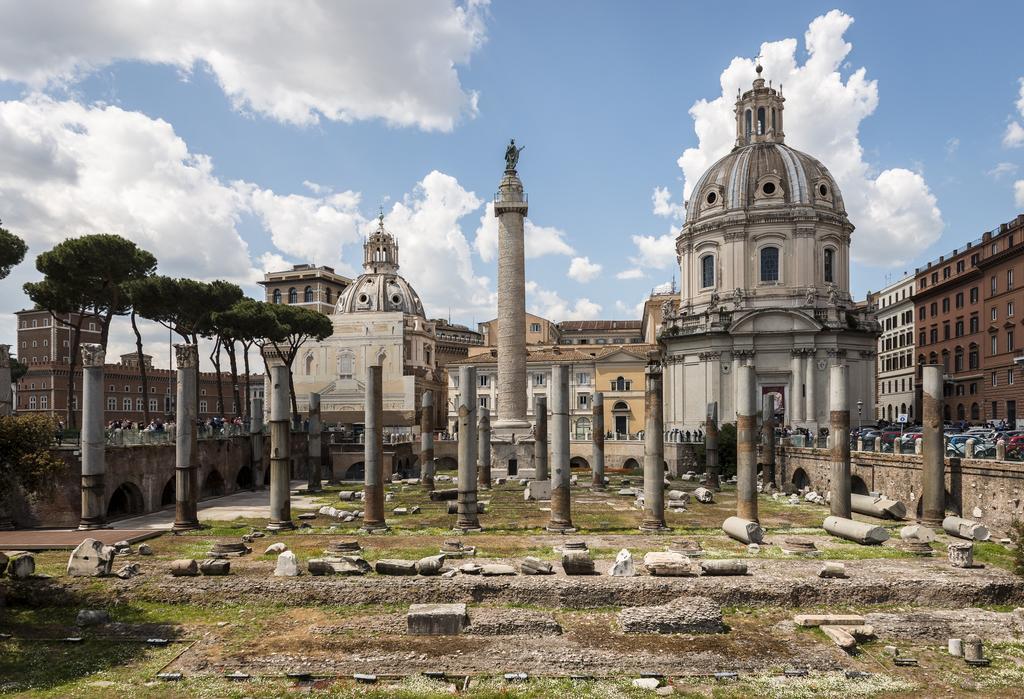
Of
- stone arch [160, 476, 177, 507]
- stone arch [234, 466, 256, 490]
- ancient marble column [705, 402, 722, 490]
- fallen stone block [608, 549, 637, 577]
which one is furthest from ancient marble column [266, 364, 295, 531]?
ancient marble column [705, 402, 722, 490]

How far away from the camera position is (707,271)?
172 feet

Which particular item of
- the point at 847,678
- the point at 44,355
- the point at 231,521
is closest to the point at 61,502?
the point at 231,521

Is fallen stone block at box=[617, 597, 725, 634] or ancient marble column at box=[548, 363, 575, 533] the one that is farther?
ancient marble column at box=[548, 363, 575, 533]

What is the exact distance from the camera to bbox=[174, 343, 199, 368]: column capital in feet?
75.7

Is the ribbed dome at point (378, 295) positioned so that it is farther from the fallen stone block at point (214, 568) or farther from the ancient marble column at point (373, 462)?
the fallen stone block at point (214, 568)

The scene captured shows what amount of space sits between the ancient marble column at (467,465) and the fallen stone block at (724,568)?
8.21m

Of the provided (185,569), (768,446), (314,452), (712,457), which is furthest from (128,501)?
(768,446)

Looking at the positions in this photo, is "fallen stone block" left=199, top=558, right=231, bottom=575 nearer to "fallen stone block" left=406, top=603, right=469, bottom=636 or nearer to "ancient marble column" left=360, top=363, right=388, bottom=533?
"fallen stone block" left=406, top=603, right=469, bottom=636

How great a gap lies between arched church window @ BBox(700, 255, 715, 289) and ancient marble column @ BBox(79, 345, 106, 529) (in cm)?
3883

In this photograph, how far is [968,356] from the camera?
54031 millimetres

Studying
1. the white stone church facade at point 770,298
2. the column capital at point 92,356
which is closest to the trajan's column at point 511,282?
the white stone church facade at point 770,298

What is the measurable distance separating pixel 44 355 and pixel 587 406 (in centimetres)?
5559

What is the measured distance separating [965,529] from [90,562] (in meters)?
20.5

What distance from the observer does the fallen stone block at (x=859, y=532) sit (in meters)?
19.4
